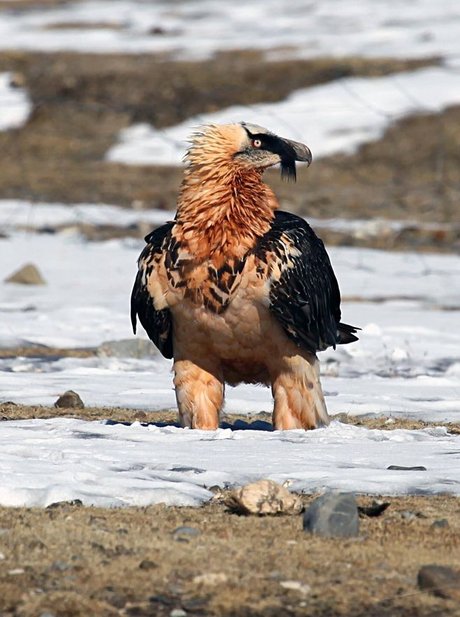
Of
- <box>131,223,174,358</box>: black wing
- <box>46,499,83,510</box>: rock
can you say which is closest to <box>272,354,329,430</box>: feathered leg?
<box>131,223,174,358</box>: black wing

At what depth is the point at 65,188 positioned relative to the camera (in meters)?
24.5

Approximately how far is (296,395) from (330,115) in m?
23.9

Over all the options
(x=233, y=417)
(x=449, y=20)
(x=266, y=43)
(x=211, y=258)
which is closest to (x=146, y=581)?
(x=211, y=258)

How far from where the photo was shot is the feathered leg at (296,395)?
7406 millimetres

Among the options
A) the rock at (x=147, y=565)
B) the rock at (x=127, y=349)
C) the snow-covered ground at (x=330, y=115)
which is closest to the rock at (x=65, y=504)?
the rock at (x=147, y=565)

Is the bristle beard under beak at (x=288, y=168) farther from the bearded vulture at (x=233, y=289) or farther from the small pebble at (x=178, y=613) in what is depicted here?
the small pebble at (x=178, y=613)

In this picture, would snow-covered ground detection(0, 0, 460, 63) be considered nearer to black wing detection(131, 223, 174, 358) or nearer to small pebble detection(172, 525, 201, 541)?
black wing detection(131, 223, 174, 358)

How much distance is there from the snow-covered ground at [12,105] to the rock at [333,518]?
2709 cm

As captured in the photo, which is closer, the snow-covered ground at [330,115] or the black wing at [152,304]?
the black wing at [152,304]

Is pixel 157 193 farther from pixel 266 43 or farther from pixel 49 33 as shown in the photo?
pixel 49 33

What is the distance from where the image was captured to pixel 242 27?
47438 mm

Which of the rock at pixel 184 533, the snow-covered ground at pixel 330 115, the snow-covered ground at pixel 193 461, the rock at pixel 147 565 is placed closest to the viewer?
the rock at pixel 147 565

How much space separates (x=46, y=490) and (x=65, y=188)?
19297 millimetres

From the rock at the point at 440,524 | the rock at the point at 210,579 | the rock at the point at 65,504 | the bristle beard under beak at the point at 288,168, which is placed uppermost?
the bristle beard under beak at the point at 288,168
